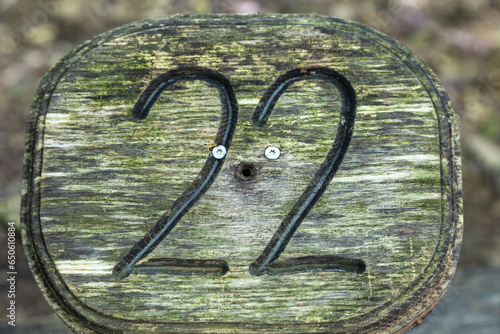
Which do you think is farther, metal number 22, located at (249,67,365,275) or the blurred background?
the blurred background

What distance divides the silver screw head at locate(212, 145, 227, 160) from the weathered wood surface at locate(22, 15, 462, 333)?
0.03 metres

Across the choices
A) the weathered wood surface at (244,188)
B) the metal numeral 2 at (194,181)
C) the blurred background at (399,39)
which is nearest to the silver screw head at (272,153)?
the weathered wood surface at (244,188)

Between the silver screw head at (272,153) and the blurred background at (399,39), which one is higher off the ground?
the blurred background at (399,39)

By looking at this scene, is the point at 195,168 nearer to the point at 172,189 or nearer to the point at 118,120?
the point at 172,189

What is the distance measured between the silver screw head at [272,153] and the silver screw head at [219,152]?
0.15 m

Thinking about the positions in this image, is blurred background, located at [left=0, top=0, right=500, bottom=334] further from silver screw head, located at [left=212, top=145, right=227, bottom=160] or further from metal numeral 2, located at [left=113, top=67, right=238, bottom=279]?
silver screw head, located at [left=212, top=145, right=227, bottom=160]

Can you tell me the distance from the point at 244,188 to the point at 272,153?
0.51 feet

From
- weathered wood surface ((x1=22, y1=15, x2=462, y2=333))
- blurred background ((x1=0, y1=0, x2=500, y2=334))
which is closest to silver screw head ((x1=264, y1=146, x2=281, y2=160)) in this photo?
weathered wood surface ((x1=22, y1=15, x2=462, y2=333))

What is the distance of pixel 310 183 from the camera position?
1.51m

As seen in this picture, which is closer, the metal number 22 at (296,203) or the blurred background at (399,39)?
the metal number 22 at (296,203)

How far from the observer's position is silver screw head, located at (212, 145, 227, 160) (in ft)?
4.99

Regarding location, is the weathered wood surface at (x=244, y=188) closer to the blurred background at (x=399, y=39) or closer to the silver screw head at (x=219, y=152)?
the silver screw head at (x=219, y=152)

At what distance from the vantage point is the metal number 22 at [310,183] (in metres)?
1.46

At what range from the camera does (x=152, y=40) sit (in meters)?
1.65
